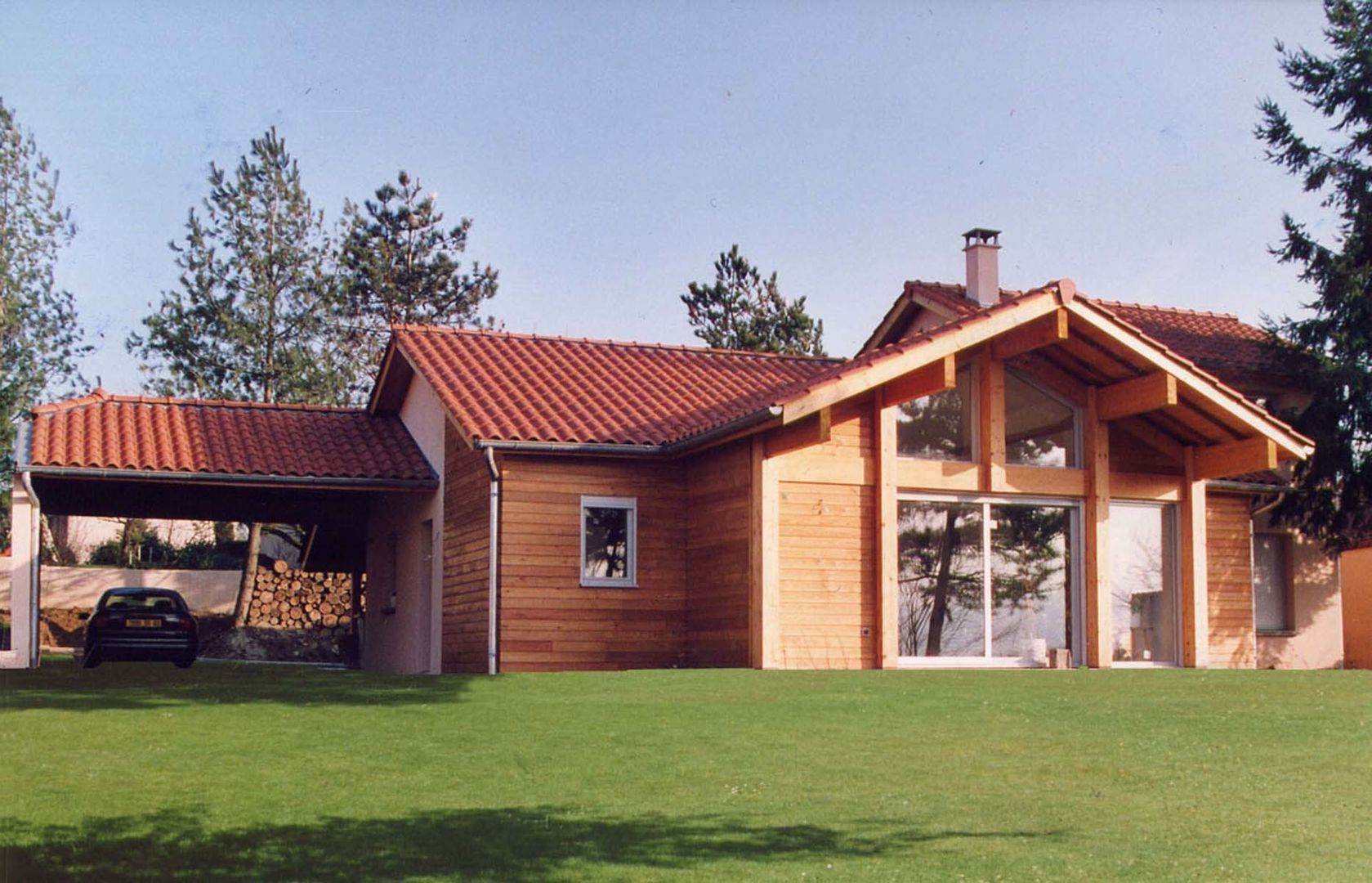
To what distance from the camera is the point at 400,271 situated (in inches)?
1905

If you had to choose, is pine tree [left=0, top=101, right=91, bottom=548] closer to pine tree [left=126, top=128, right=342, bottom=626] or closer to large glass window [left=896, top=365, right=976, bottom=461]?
pine tree [left=126, top=128, right=342, bottom=626]

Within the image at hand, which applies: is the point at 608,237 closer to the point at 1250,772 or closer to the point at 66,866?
the point at 1250,772

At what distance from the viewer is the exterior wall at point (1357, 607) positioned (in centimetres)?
2781

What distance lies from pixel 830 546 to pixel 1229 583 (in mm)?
6988

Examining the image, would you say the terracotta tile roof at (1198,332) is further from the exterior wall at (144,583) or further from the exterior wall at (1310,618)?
the exterior wall at (144,583)

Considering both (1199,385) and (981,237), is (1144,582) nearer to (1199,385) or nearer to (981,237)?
(1199,385)

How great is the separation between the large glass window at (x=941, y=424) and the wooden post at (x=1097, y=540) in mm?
1744

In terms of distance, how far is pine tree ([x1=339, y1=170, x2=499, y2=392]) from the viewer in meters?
47.0

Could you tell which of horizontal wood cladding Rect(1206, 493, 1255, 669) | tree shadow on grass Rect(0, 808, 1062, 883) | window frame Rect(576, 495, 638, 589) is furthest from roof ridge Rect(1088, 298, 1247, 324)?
tree shadow on grass Rect(0, 808, 1062, 883)

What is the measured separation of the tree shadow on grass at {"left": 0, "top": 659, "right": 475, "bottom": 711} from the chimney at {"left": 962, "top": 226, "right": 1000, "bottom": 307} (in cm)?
1062

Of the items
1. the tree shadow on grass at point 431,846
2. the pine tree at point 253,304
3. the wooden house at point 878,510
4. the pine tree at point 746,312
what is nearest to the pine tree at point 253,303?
the pine tree at point 253,304

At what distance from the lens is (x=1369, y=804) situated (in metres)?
9.66

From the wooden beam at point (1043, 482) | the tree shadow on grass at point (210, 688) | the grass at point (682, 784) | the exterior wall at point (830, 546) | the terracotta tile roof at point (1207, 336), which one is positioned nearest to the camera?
the grass at point (682, 784)

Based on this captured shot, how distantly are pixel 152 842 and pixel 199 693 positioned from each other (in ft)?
22.7
